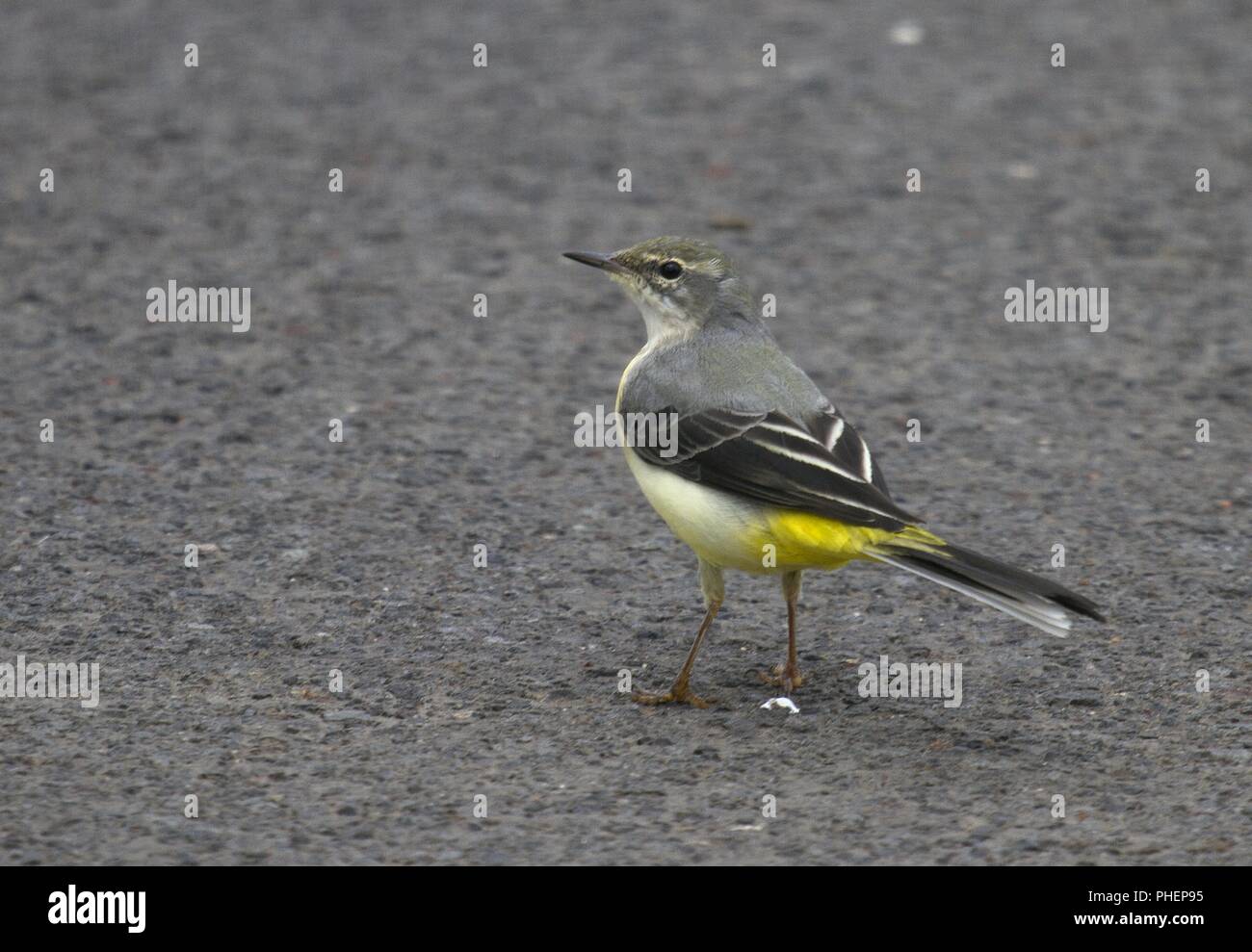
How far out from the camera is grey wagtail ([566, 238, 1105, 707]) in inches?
216

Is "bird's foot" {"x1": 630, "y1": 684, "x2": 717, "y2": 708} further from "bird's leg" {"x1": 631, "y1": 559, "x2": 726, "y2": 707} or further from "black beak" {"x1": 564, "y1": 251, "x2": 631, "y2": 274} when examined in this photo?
"black beak" {"x1": 564, "y1": 251, "x2": 631, "y2": 274}

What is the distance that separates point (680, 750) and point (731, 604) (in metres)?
1.30

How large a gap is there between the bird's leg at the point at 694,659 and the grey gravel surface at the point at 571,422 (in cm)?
7

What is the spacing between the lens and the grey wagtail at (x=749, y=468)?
5.48m

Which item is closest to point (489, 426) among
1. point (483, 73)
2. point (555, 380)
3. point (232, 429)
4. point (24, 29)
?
point (555, 380)

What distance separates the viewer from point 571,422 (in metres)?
8.33

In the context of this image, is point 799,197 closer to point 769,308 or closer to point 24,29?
point 769,308

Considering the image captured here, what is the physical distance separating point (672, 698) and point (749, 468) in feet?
2.76

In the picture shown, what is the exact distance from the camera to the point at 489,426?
8.23 meters

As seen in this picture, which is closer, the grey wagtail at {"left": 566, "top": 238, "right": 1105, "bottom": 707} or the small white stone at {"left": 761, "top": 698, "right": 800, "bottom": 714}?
A: the grey wagtail at {"left": 566, "top": 238, "right": 1105, "bottom": 707}

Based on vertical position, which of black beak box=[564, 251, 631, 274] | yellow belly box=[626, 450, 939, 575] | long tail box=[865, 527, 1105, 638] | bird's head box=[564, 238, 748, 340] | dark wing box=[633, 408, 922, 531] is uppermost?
black beak box=[564, 251, 631, 274]

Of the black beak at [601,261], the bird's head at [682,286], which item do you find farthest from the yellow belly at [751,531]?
the black beak at [601,261]

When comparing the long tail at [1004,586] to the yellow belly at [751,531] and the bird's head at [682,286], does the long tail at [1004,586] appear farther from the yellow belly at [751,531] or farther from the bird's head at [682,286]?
the bird's head at [682,286]

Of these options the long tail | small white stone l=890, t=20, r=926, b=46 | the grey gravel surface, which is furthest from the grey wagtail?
small white stone l=890, t=20, r=926, b=46
